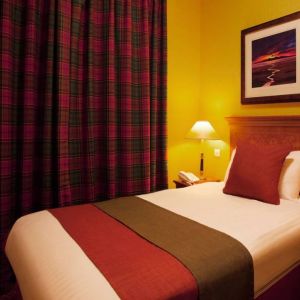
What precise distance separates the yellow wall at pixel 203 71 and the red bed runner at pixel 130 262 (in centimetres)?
195

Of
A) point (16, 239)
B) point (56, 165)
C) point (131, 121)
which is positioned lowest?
point (16, 239)

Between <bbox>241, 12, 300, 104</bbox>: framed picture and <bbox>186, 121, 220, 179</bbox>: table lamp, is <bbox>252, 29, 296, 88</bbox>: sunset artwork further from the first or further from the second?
<bbox>186, 121, 220, 179</bbox>: table lamp

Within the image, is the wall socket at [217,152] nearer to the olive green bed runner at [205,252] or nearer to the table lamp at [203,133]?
the table lamp at [203,133]

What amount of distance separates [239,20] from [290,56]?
79cm

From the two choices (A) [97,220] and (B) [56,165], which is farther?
(B) [56,165]

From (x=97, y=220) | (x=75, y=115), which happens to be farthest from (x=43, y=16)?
(x=97, y=220)

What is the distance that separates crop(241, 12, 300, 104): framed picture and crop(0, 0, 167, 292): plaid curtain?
88 cm

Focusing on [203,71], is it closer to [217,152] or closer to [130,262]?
[217,152]

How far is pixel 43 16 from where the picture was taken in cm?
241

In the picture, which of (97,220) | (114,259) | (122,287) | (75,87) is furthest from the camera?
(75,87)

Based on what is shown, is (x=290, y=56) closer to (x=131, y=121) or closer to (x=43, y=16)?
(x=131, y=121)

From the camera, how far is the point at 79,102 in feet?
8.60

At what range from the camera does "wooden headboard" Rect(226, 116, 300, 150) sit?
8.03 ft

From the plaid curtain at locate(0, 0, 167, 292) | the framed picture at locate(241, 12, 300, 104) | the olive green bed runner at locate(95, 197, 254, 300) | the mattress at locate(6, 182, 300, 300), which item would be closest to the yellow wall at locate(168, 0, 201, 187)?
the plaid curtain at locate(0, 0, 167, 292)
